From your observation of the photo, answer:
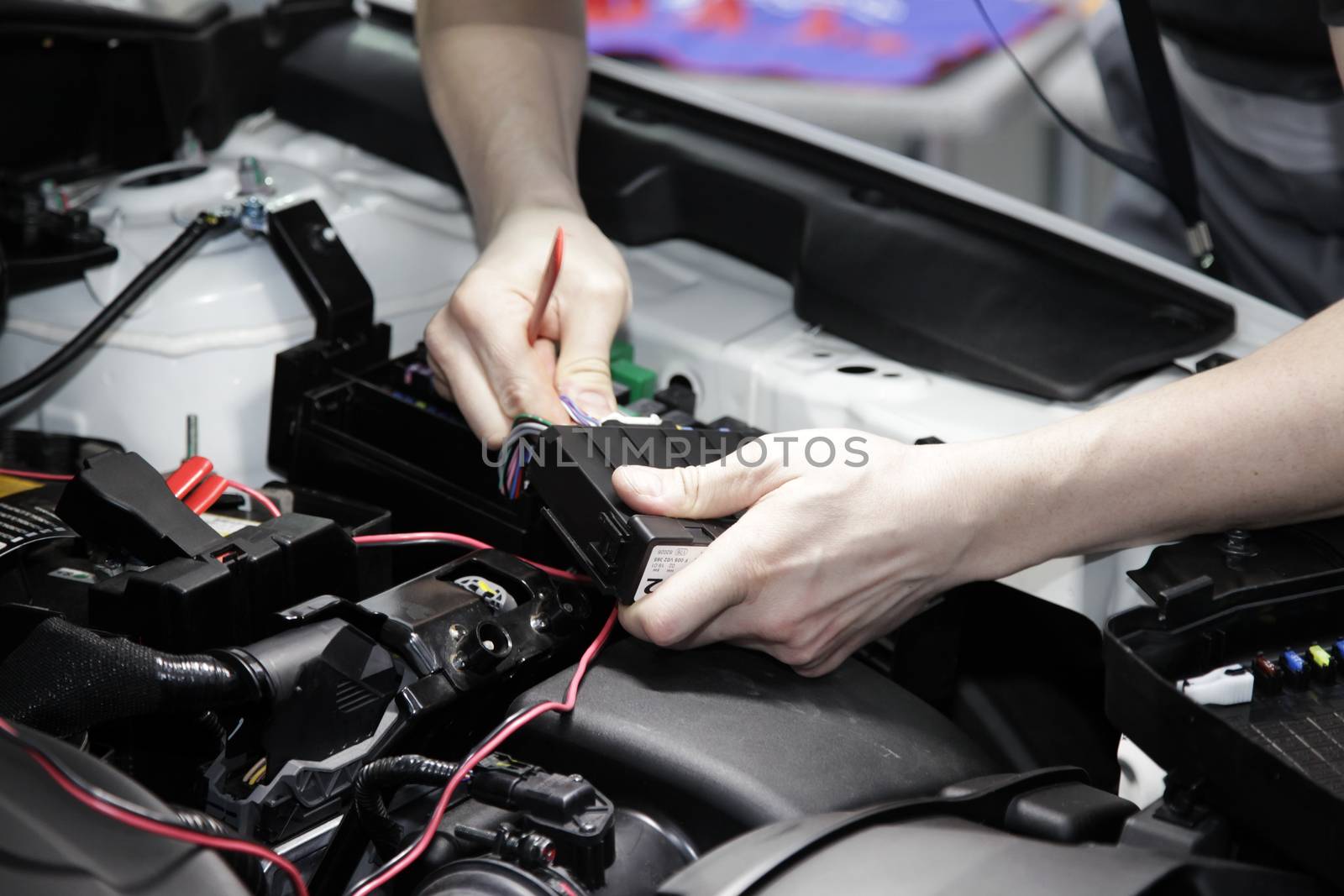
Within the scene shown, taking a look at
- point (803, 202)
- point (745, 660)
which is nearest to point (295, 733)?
point (745, 660)

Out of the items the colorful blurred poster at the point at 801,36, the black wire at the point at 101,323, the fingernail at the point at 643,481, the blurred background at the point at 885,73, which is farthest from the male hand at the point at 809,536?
the colorful blurred poster at the point at 801,36

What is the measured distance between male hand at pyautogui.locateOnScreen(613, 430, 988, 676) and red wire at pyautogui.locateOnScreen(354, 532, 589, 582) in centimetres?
9

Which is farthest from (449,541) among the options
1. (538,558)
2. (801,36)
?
(801,36)

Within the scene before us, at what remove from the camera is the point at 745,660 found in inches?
33.7

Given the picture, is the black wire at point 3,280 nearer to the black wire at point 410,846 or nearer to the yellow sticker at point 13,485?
the yellow sticker at point 13,485

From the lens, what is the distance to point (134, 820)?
558mm

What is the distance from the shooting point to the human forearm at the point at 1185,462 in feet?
2.69

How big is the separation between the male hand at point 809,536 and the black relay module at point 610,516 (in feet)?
0.04

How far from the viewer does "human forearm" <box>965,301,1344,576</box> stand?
2.69 ft

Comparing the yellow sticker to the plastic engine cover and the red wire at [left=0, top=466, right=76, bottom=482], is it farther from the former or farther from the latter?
the plastic engine cover

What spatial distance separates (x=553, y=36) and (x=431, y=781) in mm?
890

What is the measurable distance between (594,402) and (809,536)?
0.79 feet

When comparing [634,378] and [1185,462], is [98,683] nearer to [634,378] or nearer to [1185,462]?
[634,378]

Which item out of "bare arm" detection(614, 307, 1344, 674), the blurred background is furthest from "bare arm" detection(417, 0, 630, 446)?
the blurred background
